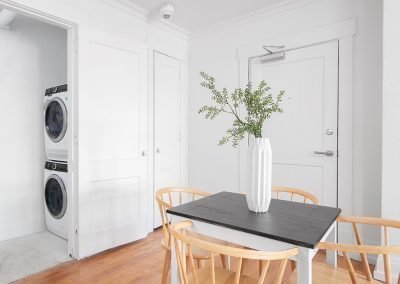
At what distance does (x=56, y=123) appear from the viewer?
9.17 ft

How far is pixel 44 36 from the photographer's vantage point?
3127 millimetres

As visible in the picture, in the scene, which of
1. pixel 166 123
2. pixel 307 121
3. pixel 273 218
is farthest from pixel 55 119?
pixel 307 121

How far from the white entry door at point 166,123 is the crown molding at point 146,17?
349mm

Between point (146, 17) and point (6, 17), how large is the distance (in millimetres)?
1430

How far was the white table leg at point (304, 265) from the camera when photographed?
97 cm

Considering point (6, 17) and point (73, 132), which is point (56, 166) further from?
point (6, 17)

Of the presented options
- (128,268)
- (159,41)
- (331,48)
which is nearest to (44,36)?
(159,41)

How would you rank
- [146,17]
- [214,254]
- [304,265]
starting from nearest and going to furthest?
[304,265] < [214,254] < [146,17]

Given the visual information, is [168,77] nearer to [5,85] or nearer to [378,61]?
[5,85]

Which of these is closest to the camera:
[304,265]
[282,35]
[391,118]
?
[304,265]

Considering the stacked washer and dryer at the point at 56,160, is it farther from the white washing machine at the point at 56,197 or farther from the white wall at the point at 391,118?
the white wall at the point at 391,118

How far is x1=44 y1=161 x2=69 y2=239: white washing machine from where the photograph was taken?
8.77 feet

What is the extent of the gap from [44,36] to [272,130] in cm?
296

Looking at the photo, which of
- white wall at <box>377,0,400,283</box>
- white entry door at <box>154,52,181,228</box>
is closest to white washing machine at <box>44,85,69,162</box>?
white entry door at <box>154,52,181,228</box>
